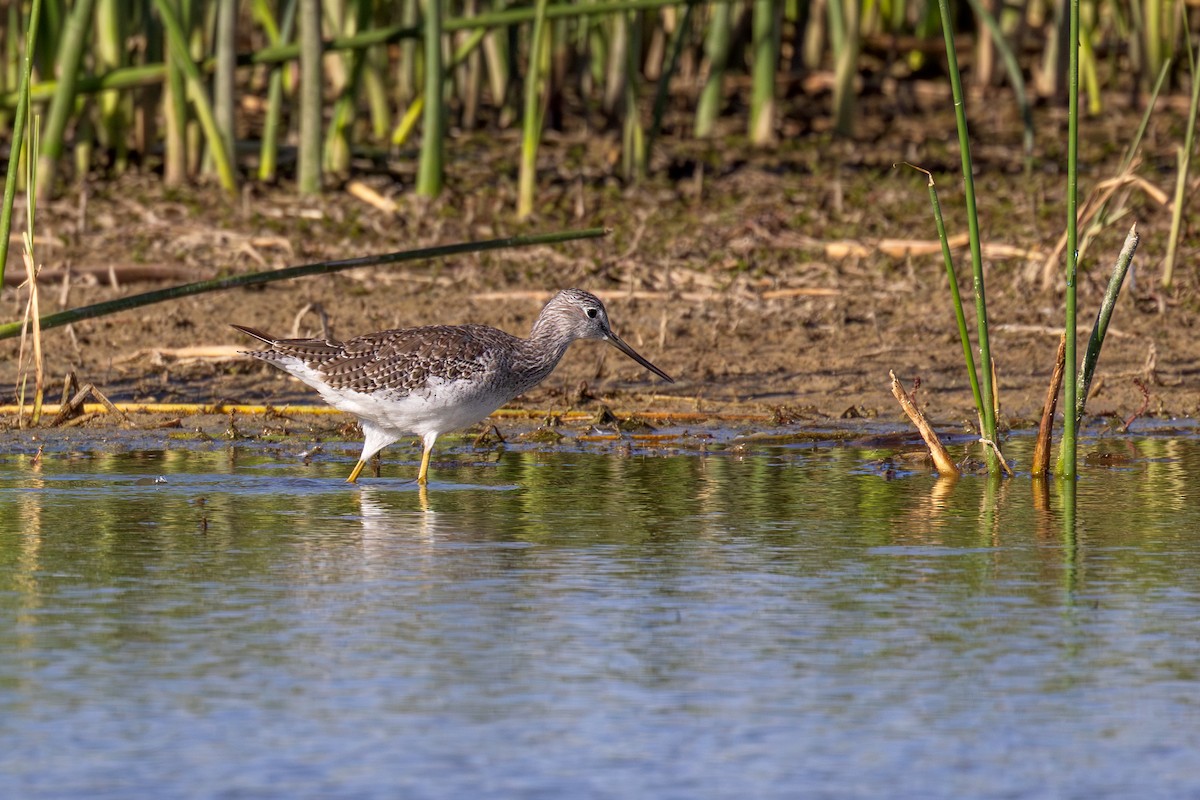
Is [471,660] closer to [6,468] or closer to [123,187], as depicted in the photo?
[6,468]

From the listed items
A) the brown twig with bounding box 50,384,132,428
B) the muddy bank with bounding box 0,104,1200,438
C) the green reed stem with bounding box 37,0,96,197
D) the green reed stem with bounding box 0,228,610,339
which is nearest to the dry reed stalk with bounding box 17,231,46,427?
the brown twig with bounding box 50,384,132,428

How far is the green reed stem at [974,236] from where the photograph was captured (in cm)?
681

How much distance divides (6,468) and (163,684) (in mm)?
3612

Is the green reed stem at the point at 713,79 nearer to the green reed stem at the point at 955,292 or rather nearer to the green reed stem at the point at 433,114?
the green reed stem at the point at 433,114

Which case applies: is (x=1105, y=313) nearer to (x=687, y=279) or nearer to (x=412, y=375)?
(x=412, y=375)

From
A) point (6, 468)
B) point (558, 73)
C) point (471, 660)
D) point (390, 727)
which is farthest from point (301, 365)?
point (558, 73)

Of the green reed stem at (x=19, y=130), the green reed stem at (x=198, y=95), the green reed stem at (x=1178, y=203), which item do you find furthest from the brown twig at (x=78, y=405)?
the green reed stem at (x=1178, y=203)

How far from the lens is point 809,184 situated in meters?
13.7

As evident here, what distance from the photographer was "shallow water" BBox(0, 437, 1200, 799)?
4.14 meters

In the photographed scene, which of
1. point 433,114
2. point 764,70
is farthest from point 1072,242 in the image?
point 764,70

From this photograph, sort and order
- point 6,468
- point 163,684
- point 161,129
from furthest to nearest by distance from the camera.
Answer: point 161,129
point 6,468
point 163,684

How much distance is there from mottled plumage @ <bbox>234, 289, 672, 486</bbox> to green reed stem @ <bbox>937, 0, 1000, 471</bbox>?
1945 millimetres

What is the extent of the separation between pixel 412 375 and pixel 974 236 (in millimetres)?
2234

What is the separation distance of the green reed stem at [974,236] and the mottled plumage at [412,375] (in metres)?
1.94
